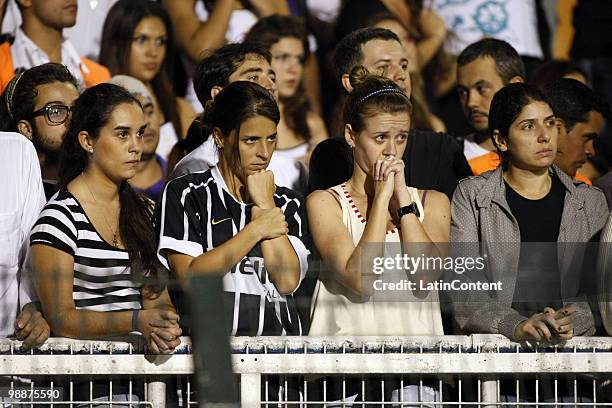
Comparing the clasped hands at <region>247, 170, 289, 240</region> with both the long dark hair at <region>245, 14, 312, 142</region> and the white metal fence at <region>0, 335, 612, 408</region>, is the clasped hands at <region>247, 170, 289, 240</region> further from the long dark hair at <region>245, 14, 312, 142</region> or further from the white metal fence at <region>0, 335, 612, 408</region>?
the long dark hair at <region>245, 14, 312, 142</region>

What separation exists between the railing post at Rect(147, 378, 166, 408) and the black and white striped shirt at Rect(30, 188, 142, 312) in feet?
1.47

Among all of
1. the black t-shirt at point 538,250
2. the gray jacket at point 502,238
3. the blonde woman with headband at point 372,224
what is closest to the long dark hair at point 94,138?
the blonde woman with headband at point 372,224

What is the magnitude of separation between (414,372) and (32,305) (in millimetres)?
1210

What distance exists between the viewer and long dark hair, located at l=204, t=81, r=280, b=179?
4340 mm

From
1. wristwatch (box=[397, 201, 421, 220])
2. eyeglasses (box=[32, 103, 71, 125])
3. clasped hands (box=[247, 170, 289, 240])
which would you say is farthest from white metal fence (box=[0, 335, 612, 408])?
eyeglasses (box=[32, 103, 71, 125])

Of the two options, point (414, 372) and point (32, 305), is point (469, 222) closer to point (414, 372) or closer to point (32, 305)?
point (414, 372)

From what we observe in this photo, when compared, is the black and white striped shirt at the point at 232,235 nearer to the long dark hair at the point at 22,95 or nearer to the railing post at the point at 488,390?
the railing post at the point at 488,390

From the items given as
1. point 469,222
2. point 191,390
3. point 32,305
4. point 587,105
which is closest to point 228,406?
point 191,390

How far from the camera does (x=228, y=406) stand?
298cm

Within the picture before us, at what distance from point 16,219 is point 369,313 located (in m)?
1.37

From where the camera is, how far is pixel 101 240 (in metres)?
4.12

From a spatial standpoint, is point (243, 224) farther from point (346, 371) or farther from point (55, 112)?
point (55, 112)

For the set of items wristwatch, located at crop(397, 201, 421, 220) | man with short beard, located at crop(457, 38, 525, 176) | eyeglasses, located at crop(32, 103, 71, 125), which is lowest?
wristwatch, located at crop(397, 201, 421, 220)

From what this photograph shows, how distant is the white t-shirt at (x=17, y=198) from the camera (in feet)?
14.0
